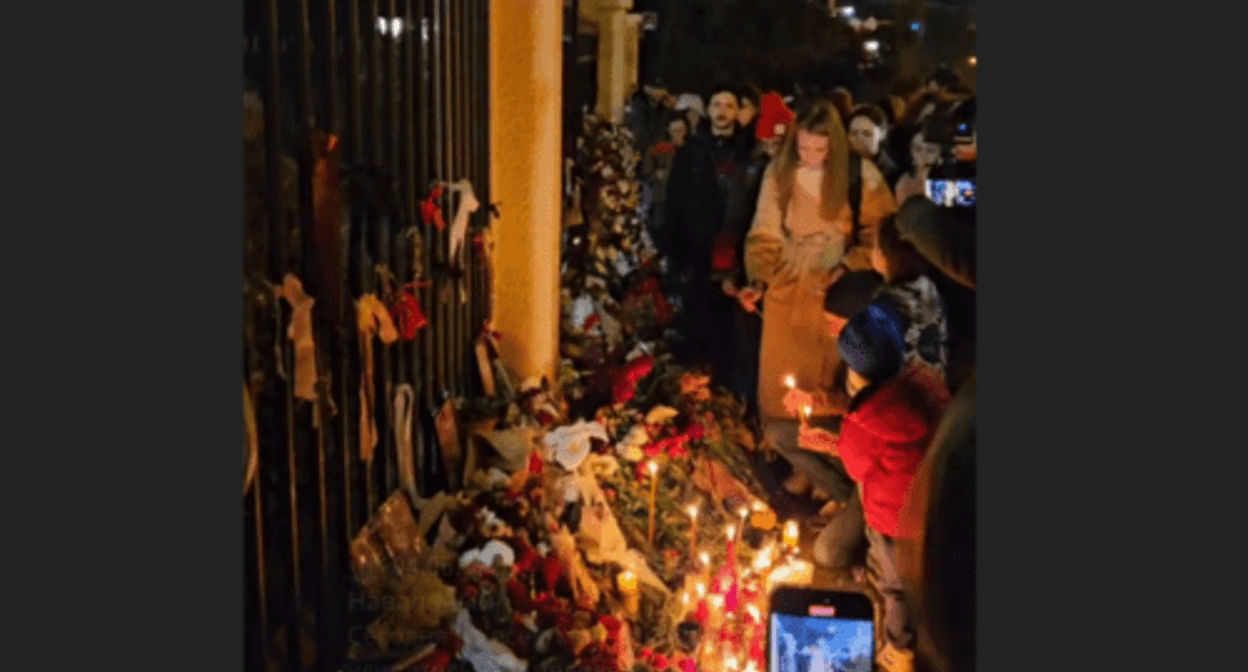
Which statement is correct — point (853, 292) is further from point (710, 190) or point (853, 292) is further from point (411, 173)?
point (411, 173)

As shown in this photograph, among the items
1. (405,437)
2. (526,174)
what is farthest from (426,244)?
(405,437)

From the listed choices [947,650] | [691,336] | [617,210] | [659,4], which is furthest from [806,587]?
[659,4]

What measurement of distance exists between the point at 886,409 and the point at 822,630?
0.61m

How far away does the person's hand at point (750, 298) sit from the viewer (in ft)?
15.4

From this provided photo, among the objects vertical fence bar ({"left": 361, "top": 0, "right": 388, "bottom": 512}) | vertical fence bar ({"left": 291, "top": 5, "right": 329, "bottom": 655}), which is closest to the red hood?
vertical fence bar ({"left": 361, "top": 0, "right": 388, "bottom": 512})

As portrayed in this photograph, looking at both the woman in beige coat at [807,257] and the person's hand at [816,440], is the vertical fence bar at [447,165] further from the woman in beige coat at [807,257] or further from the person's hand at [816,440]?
the person's hand at [816,440]

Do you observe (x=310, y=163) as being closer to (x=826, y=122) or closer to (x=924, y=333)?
(x=826, y=122)

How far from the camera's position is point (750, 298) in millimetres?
4691

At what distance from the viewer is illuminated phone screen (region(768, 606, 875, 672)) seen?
456 centimetres

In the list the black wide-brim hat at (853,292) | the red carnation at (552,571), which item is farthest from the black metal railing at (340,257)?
the black wide-brim hat at (853,292)

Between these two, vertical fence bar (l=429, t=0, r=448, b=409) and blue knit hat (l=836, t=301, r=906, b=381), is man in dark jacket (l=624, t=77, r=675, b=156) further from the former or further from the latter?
→ blue knit hat (l=836, t=301, r=906, b=381)

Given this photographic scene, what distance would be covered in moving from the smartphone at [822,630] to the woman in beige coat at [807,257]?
15 centimetres

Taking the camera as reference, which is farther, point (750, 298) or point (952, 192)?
point (750, 298)

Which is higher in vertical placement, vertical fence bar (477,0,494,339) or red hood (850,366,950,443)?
vertical fence bar (477,0,494,339)
